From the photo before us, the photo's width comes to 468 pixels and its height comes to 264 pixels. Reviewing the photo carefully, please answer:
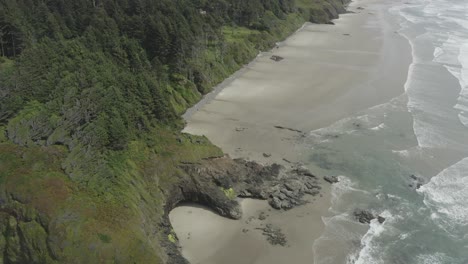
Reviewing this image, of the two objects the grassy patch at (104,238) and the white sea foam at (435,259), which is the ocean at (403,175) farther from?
the grassy patch at (104,238)

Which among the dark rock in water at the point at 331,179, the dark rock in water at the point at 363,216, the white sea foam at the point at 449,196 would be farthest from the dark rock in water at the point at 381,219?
the dark rock in water at the point at 331,179

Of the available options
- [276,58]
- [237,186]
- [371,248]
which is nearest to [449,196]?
[371,248]

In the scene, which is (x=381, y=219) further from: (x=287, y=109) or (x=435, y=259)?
(x=287, y=109)

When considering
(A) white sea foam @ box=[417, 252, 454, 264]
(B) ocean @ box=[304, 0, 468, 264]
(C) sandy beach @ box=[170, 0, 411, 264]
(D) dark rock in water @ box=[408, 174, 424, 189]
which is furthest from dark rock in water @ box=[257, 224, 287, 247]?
(D) dark rock in water @ box=[408, 174, 424, 189]

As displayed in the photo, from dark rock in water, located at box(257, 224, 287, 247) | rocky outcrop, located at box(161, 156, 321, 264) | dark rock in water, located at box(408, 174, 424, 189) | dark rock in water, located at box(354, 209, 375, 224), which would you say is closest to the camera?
dark rock in water, located at box(257, 224, 287, 247)

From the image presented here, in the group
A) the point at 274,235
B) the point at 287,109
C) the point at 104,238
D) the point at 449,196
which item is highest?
the point at 104,238

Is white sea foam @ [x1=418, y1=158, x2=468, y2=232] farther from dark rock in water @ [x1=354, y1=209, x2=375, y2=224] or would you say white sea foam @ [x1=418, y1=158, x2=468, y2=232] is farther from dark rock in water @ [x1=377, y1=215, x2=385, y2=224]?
dark rock in water @ [x1=354, y1=209, x2=375, y2=224]

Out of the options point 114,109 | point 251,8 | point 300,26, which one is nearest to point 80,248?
point 114,109

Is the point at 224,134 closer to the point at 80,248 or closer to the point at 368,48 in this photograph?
the point at 80,248
